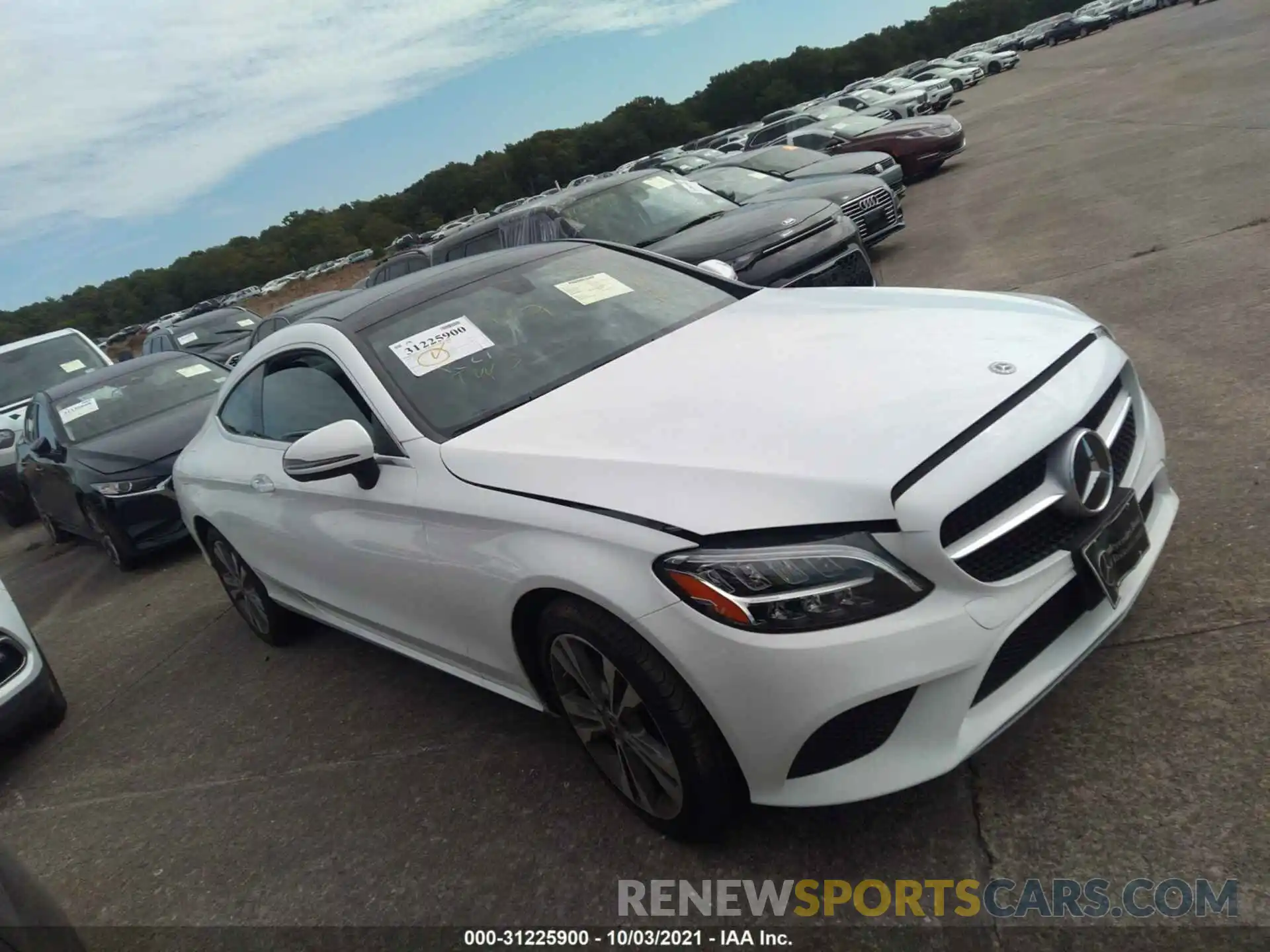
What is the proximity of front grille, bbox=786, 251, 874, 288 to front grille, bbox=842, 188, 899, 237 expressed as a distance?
2211 mm

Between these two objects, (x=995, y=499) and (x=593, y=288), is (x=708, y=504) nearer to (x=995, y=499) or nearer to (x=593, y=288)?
→ (x=995, y=499)

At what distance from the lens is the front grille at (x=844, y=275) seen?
668cm

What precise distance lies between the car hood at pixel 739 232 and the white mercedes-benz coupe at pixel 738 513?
3.48 m

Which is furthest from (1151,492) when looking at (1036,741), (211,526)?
(211,526)

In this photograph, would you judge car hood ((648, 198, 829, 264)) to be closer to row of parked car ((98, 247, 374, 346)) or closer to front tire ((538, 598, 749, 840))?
front tire ((538, 598, 749, 840))

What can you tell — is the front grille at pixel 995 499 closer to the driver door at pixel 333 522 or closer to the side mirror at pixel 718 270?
the driver door at pixel 333 522

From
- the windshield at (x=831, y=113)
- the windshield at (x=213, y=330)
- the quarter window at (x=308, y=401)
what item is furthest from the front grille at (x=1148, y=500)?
the windshield at (x=831, y=113)

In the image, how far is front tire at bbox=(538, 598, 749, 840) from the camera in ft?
7.47

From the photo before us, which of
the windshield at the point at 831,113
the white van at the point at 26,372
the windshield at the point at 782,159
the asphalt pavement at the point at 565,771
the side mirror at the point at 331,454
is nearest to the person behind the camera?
the asphalt pavement at the point at 565,771

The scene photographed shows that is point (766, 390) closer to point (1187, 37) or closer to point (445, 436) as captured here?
point (445, 436)

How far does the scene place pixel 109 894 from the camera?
322cm

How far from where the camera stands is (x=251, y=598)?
187 inches

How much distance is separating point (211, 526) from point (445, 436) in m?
2.48

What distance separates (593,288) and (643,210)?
4774mm
